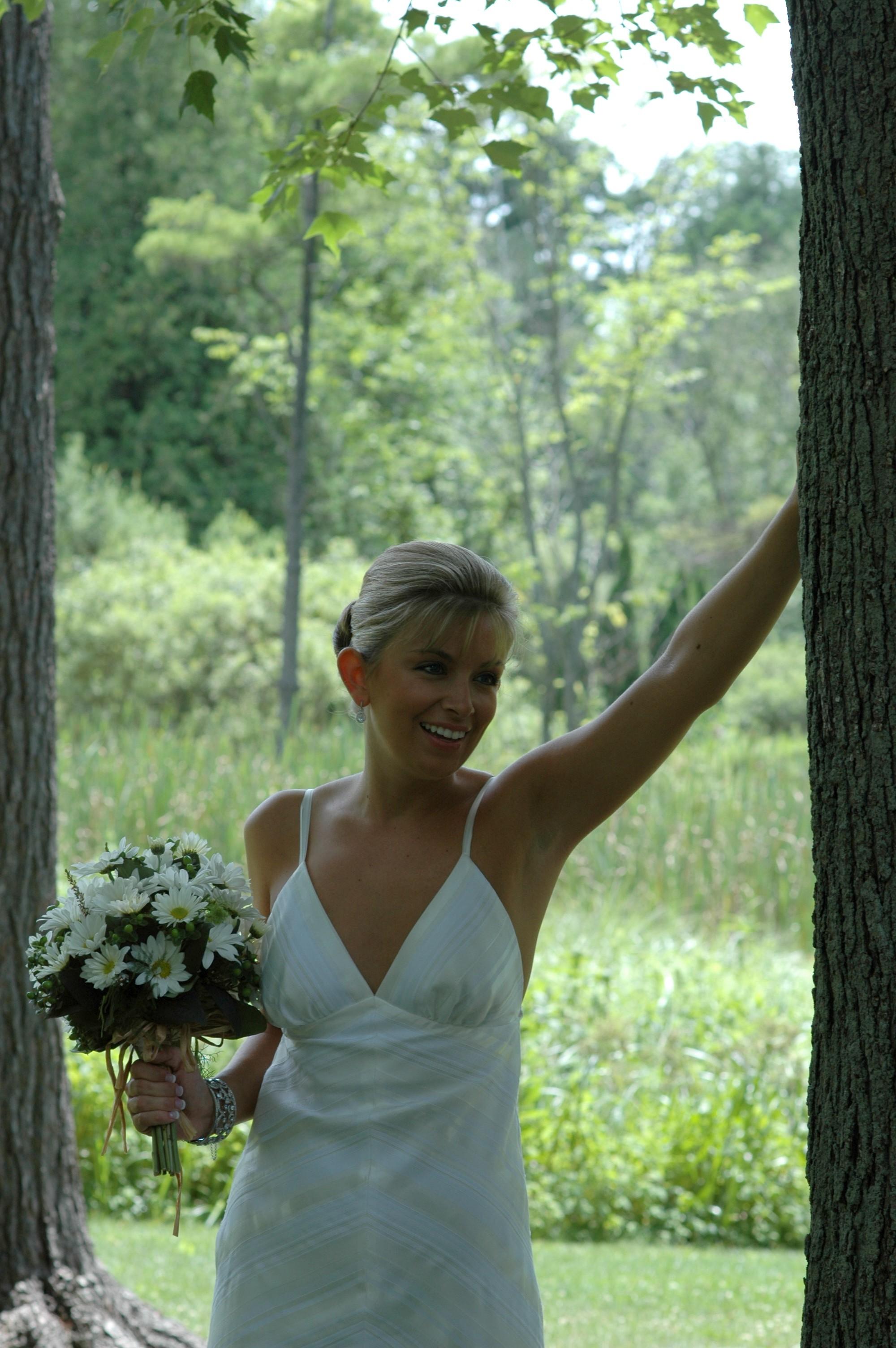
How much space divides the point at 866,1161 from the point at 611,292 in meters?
11.0

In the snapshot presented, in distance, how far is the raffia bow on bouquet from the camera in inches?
81.7

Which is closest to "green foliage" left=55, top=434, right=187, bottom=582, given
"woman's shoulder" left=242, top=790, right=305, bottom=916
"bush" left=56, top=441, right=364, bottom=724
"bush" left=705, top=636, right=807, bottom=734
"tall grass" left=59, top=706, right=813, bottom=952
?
"bush" left=56, top=441, right=364, bottom=724

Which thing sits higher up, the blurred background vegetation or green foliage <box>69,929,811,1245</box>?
the blurred background vegetation

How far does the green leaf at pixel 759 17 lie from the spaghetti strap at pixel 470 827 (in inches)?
70.8

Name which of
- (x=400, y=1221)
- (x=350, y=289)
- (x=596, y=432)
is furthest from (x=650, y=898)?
(x=596, y=432)

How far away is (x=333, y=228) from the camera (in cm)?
319

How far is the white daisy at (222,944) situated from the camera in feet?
6.81

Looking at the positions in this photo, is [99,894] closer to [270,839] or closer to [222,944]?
[222,944]

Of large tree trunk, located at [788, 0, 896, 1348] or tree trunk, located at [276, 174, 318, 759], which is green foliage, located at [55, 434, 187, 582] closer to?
tree trunk, located at [276, 174, 318, 759]

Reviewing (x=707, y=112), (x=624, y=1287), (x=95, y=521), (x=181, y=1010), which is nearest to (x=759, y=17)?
(x=707, y=112)

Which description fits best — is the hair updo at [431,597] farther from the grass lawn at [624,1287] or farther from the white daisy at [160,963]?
the grass lawn at [624,1287]

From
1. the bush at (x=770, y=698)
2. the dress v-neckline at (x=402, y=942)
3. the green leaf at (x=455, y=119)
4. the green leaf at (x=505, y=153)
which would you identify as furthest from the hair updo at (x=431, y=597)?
the bush at (x=770, y=698)

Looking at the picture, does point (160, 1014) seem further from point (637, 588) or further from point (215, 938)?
point (637, 588)

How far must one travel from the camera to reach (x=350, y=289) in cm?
1756
